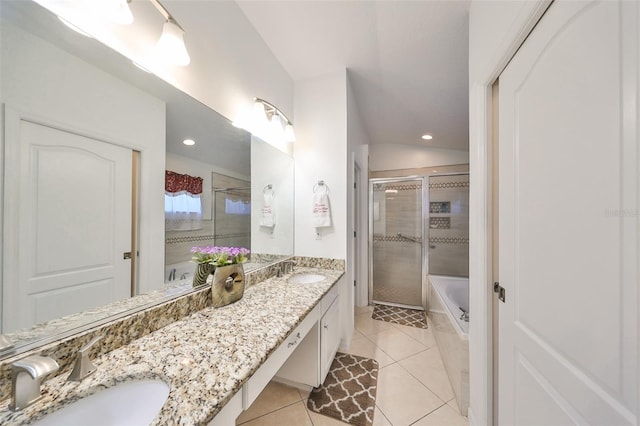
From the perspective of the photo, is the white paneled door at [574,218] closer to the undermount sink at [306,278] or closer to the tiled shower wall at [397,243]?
the undermount sink at [306,278]

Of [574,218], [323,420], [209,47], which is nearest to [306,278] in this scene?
[323,420]

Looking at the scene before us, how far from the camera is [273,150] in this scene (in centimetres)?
187

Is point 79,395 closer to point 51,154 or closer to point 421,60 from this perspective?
point 51,154

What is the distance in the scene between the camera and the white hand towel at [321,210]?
1973 millimetres

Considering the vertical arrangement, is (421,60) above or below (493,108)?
above

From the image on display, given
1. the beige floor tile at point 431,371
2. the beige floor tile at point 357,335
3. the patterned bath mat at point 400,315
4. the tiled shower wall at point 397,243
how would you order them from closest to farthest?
the beige floor tile at point 431,371 → the beige floor tile at point 357,335 → the patterned bath mat at point 400,315 → the tiled shower wall at point 397,243

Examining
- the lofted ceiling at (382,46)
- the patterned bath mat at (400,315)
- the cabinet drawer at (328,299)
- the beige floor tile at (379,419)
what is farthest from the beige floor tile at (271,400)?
the lofted ceiling at (382,46)

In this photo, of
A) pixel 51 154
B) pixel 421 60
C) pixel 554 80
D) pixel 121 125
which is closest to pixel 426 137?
pixel 421 60

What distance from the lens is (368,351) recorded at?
78.2 inches

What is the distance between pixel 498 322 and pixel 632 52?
1.07 meters

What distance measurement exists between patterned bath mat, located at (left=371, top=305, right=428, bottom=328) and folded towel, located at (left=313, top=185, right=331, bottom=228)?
157cm

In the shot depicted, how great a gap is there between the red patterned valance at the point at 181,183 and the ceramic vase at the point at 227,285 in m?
0.45

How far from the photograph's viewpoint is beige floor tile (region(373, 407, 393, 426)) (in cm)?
128

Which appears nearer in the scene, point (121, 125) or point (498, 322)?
point (121, 125)
